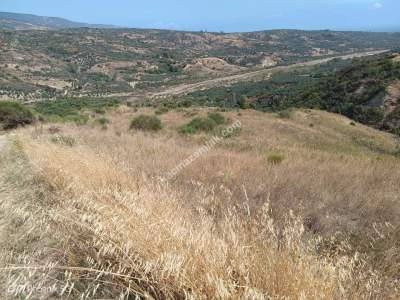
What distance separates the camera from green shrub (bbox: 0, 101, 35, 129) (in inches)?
636

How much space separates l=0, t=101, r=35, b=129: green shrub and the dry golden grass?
34.1 ft

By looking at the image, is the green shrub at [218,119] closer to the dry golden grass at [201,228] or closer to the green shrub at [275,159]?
the dry golden grass at [201,228]

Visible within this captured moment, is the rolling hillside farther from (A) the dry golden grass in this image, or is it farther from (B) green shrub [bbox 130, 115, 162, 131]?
(A) the dry golden grass

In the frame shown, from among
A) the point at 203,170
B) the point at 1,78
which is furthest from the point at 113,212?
the point at 1,78

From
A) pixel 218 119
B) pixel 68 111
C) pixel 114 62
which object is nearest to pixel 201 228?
pixel 218 119

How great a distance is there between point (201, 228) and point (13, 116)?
51.1 feet

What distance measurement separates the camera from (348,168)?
5801 millimetres

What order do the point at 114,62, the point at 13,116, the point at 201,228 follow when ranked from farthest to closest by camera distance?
the point at 114,62, the point at 13,116, the point at 201,228

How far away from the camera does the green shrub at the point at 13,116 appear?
16.2 metres

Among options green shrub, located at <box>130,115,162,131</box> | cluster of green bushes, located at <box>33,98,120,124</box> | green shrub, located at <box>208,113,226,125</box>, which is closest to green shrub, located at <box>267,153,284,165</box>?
green shrub, located at <box>130,115,162,131</box>

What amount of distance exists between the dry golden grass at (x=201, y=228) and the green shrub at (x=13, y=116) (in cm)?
1040

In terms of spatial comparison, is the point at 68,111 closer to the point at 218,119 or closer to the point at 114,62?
the point at 218,119

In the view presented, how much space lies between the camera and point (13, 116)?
16406 mm

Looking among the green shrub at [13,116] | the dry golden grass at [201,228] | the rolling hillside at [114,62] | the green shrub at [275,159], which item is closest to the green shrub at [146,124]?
the green shrub at [13,116]
